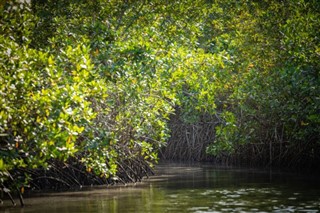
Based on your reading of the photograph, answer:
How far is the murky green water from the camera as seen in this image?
1181 centimetres

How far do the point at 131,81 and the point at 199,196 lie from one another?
10.9ft

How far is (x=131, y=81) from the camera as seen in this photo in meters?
15.7

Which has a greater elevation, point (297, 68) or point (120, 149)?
point (297, 68)

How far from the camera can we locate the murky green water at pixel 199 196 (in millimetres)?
11812

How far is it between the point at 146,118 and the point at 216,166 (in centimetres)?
625

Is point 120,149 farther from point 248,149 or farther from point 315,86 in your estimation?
point 248,149

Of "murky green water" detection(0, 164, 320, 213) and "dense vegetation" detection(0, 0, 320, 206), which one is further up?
"dense vegetation" detection(0, 0, 320, 206)

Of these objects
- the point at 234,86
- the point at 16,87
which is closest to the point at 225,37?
the point at 234,86

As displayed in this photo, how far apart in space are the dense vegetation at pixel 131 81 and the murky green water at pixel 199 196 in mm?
541

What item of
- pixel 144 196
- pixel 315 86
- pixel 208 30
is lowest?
pixel 144 196

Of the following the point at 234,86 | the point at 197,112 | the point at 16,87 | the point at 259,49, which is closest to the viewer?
the point at 16,87

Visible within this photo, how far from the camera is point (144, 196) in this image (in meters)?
13.8

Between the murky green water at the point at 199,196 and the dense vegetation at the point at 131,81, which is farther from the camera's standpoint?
the murky green water at the point at 199,196

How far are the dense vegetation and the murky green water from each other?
54 centimetres
